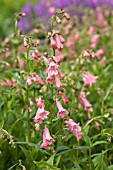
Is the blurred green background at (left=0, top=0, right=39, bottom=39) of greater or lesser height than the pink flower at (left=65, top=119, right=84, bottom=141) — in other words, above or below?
above

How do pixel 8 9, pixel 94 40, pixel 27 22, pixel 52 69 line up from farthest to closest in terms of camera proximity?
pixel 8 9 → pixel 27 22 → pixel 94 40 → pixel 52 69

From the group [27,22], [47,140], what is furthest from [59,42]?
[27,22]

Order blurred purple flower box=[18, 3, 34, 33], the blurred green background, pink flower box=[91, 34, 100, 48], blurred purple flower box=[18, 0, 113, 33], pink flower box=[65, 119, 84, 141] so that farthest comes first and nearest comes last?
the blurred green background < blurred purple flower box=[18, 3, 34, 33] < blurred purple flower box=[18, 0, 113, 33] < pink flower box=[91, 34, 100, 48] < pink flower box=[65, 119, 84, 141]

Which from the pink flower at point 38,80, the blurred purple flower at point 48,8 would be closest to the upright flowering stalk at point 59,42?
the pink flower at point 38,80

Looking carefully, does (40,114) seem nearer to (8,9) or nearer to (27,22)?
(27,22)

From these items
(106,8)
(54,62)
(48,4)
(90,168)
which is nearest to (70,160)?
(90,168)

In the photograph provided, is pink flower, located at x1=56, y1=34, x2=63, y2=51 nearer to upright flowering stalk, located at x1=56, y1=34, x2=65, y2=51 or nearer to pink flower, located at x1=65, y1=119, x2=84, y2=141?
upright flowering stalk, located at x1=56, y1=34, x2=65, y2=51

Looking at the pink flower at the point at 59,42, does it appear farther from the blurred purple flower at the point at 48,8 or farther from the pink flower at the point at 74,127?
the blurred purple flower at the point at 48,8

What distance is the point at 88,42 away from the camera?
18.6 ft

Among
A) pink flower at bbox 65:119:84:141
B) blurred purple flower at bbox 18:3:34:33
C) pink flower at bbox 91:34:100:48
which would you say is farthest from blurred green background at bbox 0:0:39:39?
pink flower at bbox 65:119:84:141

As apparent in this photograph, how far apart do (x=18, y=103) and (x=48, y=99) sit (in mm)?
787

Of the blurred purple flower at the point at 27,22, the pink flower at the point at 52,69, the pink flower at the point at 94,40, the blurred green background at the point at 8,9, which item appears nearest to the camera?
the pink flower at the point at 52,69

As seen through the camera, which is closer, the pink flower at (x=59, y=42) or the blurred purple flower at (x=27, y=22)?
the pink flower at (x=59, y=42)

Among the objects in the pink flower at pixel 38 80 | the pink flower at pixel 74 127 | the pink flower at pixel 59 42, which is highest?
the pink flower at pixel 59 42
